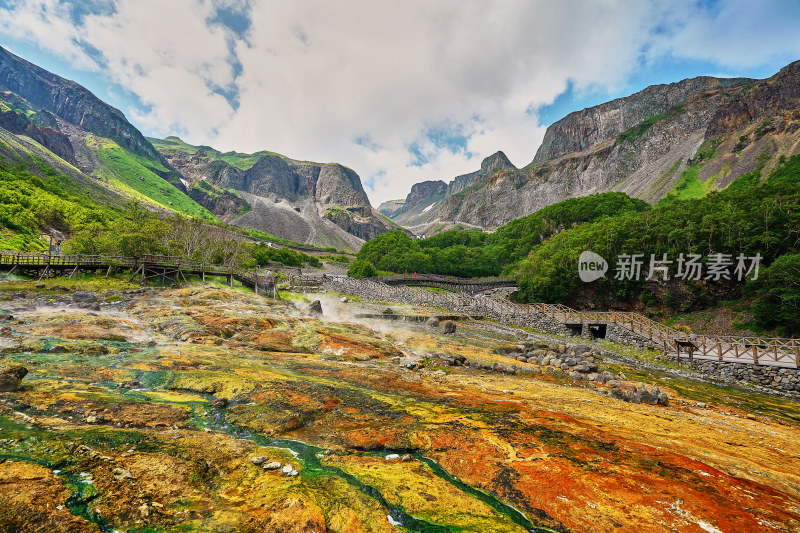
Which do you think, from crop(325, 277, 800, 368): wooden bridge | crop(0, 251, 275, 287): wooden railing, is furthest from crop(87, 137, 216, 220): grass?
crop(325, 277, 800, 368): wooden bridge

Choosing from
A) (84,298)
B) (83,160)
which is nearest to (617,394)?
(84,298)

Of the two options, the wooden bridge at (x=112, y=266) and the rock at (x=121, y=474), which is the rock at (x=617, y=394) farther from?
the wooden bridge at (x=112, y=266)

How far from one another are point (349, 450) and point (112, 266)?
41.2m

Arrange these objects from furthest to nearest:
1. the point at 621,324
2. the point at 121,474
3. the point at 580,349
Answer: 1. the point at 621,324
2. the point at 580,349
3. the point at 121,474

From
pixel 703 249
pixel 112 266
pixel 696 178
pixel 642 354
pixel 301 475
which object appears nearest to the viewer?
pixel 301 475

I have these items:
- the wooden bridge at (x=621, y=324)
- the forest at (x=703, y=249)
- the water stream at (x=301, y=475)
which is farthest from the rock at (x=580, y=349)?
the water stream at (x=301, y=475)

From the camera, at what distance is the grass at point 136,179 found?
160 meters

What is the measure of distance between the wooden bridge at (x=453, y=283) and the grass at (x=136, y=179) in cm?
12968

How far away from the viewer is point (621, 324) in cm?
2547

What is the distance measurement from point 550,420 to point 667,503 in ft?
11.1

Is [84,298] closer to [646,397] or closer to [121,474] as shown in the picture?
[121,474]

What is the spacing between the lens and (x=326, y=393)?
8.71 m

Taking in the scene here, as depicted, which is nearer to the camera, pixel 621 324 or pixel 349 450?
pixel 349 450

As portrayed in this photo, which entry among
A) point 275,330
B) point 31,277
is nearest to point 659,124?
point 275,330
